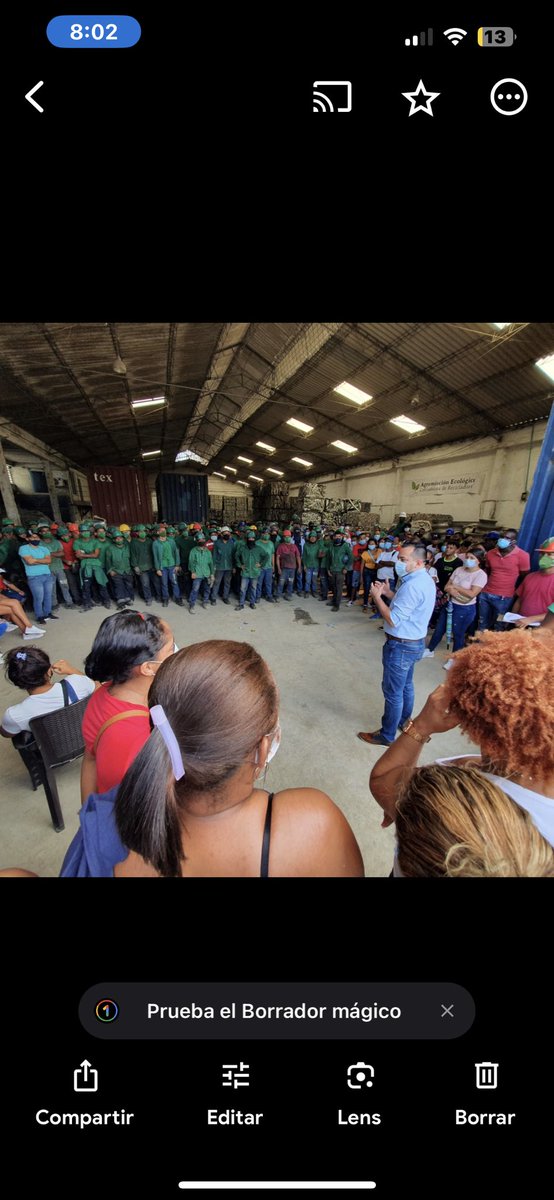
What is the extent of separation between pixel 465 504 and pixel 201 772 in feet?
A: 44.6

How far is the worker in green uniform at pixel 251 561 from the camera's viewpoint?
7.46 m

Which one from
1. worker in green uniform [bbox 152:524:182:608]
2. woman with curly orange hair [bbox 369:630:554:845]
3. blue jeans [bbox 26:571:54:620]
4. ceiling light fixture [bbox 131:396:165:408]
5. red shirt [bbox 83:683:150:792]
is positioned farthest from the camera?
ceiling light fixture [bbox 131:396:165:408]

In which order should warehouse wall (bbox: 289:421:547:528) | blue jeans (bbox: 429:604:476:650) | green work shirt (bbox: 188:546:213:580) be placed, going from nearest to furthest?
blue jeans (bbox: 429:604:476:650), green work shirt (bbox: 188:546:213:580), warehouse wall (bbox: 289:421:547:528)

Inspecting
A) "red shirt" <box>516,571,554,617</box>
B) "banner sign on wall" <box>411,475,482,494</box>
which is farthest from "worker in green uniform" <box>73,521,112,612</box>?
"banner sign on wall" <box>411,475,482,494</box>

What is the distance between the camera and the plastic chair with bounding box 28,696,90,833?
2.12 m

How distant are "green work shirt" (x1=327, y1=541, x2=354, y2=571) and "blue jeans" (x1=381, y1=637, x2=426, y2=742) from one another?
4.99 metres

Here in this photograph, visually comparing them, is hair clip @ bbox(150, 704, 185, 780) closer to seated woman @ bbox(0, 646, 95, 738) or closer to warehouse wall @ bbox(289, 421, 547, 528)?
seated woman @ bbox(0, 646, 95, 738)

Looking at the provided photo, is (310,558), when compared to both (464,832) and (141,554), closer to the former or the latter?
(141,554)

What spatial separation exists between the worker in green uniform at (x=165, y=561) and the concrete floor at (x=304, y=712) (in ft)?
2.28

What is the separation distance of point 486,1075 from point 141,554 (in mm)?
8076
